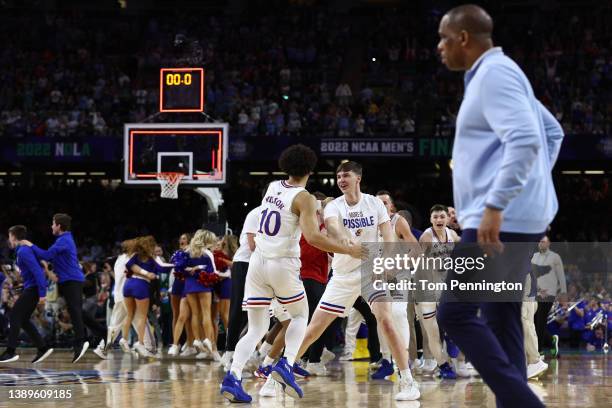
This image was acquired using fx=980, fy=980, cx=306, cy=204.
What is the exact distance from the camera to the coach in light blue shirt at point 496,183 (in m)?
4.45

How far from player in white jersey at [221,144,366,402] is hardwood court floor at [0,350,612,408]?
0.34m

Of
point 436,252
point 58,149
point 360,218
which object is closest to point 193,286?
point 436,252

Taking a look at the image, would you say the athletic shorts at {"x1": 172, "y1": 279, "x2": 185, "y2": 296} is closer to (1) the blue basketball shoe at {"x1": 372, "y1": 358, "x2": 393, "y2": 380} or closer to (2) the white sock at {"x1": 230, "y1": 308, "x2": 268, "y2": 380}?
(1) the blue basketball shoe at {"x1": 372, "y1": 358, "x2": 393, "y2": 380}

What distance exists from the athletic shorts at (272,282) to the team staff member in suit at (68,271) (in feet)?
18.7

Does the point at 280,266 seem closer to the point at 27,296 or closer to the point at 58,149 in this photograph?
the point at 27,296

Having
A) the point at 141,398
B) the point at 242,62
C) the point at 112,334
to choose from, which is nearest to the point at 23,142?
the point at 242,62

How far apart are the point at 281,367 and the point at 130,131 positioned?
11685 mm

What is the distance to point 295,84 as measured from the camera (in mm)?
30453

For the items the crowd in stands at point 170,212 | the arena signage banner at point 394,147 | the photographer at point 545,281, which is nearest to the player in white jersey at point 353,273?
the photographer at point 545,281

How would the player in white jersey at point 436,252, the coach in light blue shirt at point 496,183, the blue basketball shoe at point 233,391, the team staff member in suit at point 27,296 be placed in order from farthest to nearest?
the team staff member in suit at point 27,296 < the player in white jersey at point 436,252 < the blue basketball shoe at point 233,391 < the coach in light blue shirt at point 496,183

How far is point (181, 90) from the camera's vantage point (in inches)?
752

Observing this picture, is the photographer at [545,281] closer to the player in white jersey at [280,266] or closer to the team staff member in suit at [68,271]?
the team staff member in suit at [68,271]

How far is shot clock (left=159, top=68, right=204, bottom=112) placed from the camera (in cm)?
1892

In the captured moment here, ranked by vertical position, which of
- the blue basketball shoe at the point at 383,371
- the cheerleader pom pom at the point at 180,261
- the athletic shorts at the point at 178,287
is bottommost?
the blue basketball shoe at the point at 383,371
